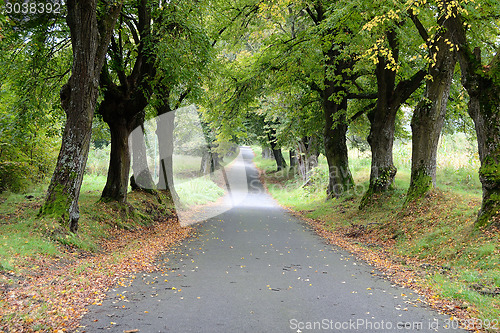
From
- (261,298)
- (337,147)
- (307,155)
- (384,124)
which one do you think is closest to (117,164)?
(261,298)

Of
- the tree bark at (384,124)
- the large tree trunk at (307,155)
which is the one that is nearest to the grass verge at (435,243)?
the tree bark at (384,124)

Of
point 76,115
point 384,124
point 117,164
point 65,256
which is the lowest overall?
point 65,256

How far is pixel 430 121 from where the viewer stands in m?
10.8

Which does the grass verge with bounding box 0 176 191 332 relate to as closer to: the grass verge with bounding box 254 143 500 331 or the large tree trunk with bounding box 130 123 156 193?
the large tree trunk with bounding box 130 123 156 193

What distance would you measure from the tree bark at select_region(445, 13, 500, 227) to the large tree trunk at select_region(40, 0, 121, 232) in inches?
347

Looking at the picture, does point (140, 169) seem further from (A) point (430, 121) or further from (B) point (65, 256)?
(A) point (430, 121)

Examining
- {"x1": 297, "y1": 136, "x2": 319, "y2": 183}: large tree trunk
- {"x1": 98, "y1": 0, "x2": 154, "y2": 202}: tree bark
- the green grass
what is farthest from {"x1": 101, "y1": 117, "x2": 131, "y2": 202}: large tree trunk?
{"x1": 297, "y1": 136, "x2": 319, "y2": 183}: large tree trunk

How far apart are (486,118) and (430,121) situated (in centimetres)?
286

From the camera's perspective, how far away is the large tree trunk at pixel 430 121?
10.6 m

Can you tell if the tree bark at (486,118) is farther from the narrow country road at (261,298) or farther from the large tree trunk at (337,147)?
the large tree trunk at (337,147)

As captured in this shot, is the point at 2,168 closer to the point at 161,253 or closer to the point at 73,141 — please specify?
the point at 73,141

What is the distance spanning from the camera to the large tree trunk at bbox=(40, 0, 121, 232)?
8.66m

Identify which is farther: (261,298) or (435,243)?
(435,243)

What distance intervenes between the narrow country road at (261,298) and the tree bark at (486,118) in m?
3.03
